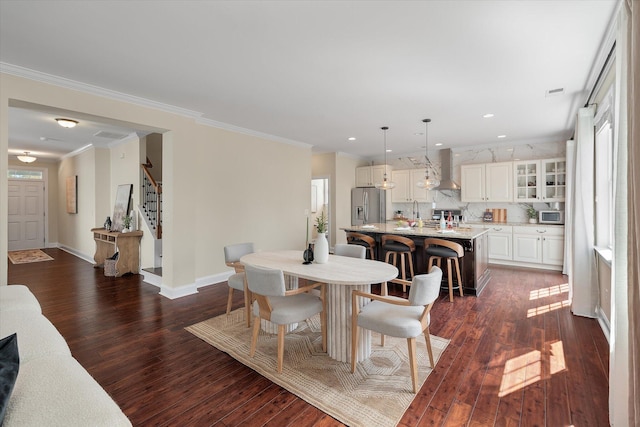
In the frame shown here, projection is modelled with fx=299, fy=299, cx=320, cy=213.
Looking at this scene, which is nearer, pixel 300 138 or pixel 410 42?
pixel 410 42

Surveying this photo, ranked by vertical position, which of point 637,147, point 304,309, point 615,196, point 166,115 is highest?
point 166,115

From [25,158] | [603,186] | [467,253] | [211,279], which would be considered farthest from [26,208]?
A: [603,186]

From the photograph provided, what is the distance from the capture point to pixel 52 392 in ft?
3.78

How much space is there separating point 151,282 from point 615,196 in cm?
571

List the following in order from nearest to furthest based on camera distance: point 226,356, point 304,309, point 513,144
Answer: point 304,309
point 226,356
point 513,144

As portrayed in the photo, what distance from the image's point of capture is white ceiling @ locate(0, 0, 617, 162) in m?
2.11

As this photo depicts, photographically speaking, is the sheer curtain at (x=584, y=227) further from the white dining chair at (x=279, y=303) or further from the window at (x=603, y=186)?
the white dining chair at (x=279, y=303)

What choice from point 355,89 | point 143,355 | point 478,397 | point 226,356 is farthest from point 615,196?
point 143,355

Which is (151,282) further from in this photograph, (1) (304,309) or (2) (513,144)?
(2) (513,144)

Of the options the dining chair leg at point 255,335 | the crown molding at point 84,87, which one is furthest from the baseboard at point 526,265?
the crown molding at point 84,87

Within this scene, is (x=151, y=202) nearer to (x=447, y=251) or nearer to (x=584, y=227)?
(x=447, y=251)

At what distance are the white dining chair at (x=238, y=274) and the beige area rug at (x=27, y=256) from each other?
630 centimetres

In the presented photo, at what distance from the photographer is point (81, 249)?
7.45 metres

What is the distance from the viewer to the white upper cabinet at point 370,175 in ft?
25.5
